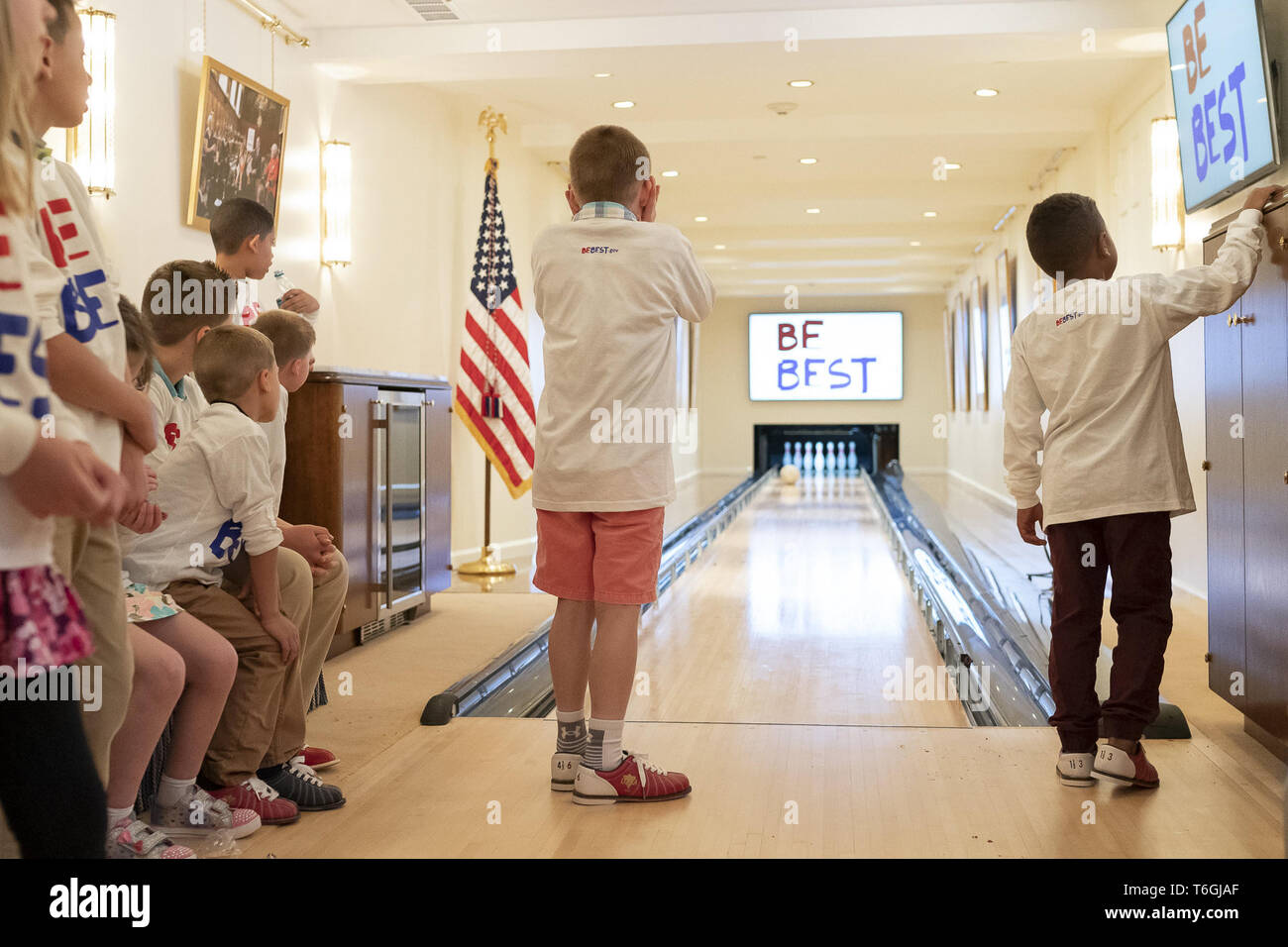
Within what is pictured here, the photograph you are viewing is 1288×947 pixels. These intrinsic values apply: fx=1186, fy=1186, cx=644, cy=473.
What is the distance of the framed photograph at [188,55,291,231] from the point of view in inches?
173

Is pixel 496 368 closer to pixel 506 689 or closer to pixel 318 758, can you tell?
pixel 506 689

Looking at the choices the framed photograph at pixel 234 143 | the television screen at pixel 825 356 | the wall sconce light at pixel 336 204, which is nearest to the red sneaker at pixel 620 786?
the framed photograph at pixel 234 143

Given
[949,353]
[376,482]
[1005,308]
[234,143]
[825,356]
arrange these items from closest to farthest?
[376,482] < [234,143] < [1005,308] < [949,353] < [825,356]

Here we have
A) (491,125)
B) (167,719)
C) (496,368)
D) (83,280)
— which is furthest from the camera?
(491,125)

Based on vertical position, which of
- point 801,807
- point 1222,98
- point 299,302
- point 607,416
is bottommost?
point 801,807

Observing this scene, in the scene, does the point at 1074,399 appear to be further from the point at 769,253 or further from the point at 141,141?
the point at 769,253

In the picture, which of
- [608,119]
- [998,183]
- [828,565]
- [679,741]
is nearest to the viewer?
[679,741]

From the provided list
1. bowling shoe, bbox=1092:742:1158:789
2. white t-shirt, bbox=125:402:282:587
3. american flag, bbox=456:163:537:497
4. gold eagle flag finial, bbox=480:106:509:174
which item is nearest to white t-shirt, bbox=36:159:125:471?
white t-shirt, bbox=125:402:282:587

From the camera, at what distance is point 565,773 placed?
8.05 ft

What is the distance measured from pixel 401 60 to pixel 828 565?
354cm

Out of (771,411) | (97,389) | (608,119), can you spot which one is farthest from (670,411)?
(771,411)

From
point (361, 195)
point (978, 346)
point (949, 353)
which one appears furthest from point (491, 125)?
point (949, 353)

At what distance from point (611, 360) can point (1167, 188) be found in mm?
4163

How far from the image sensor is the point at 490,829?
2.20 meters
